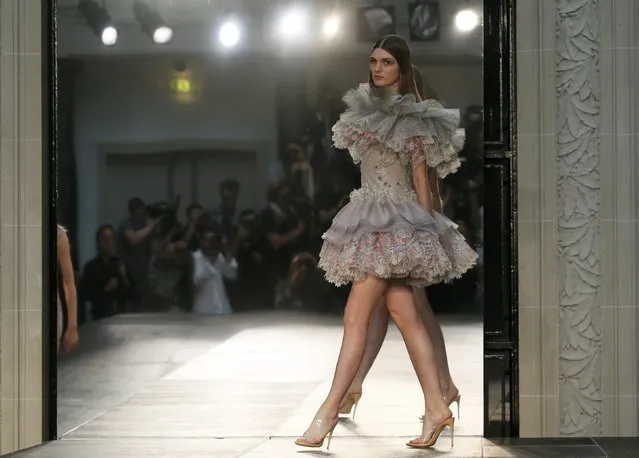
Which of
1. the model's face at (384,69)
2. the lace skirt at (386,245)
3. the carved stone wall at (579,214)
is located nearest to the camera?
the lace skirt at (386,245)

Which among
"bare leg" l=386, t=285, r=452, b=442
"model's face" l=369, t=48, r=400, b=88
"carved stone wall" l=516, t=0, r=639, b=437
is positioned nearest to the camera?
"bare leg" l=386, t=285, r=452, b=442

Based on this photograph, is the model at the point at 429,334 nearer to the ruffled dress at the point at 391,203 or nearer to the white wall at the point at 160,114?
the ruffled dress at the point at 391,203

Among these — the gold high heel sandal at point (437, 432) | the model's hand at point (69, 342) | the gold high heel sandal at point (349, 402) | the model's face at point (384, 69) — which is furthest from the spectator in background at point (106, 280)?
the gold high heel sandal at point (437, 432)

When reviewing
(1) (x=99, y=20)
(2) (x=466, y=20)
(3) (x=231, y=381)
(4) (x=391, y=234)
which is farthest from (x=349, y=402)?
(1) (x=99, y=20)

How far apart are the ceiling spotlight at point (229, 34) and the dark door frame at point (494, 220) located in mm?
899

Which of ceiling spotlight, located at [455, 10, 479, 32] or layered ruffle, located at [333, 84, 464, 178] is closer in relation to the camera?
layered ruffle, located at [333, 84, 464, 178]

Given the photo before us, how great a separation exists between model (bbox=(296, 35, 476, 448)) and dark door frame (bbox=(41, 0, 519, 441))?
480 millimetres

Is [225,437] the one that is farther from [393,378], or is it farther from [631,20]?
[631,20]

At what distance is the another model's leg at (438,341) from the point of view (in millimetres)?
5789

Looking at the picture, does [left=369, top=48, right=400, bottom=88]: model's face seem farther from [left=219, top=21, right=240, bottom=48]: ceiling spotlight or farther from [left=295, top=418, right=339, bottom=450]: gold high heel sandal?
[left=295, top=418, right=339, bottom=450]: gold high heel sandal

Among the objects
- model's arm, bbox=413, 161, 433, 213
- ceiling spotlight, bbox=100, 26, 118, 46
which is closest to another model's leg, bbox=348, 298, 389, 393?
model's arm, bbox=413, 161, 433, 213

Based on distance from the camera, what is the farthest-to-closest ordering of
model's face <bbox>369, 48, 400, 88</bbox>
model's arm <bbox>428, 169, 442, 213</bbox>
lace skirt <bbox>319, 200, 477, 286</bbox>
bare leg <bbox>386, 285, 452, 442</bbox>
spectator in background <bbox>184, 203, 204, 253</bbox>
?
spectator in background <bbox>184, 203, 204, 253</bbox> < model's arm <bbox>428, 169, 442, 213</bbox> < model's face <bbox>369, 48, 400, 88</bbox> < bare leg <bbox>386, 285, 452, 442</bbox> < lace skirt <bbox>319, 200, 477, 286</bbox>

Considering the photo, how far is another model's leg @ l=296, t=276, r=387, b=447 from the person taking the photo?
17.2 ft

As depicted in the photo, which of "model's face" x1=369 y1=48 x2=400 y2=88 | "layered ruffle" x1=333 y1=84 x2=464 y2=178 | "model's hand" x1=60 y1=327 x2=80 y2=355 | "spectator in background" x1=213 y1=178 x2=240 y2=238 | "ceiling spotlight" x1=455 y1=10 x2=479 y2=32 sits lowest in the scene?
"model's hand" x1=60 y1=327 x2=80 y2=355
